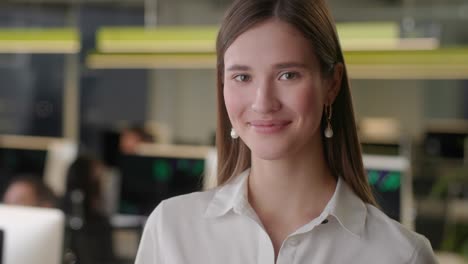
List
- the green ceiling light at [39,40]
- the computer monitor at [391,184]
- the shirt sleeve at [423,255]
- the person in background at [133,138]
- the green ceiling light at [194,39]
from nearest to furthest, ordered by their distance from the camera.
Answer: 1. the shirt sleeve at [423,255]
2. the computer monitor at [391,184]
3. the person in background at [133,138]
4. the green ceiling light at [194,39]
5. the green ceiling light at [39,40]

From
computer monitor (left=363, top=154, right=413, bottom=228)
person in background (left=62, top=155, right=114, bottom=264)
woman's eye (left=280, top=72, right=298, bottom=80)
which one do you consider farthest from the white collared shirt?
person in background (left=62, top=155, right=114, bottom=264)

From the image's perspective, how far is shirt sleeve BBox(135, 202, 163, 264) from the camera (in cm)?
185

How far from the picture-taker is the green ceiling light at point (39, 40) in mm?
10539

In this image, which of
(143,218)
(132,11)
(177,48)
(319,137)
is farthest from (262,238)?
(132,11)

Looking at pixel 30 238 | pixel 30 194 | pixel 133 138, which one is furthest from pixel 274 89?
pixel 133 138

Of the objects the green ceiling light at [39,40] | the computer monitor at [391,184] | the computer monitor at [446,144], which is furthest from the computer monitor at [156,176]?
the green ceiling light at [39,40]

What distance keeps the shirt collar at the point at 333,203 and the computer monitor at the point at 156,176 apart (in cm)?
380

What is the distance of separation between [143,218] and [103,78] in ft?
16.0

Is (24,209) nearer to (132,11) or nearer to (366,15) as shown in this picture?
(366,15)

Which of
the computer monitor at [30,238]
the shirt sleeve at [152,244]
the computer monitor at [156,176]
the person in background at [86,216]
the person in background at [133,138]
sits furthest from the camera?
the person in background at [133,138]

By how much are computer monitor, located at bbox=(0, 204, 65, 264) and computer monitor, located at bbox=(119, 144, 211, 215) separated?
9.86ft

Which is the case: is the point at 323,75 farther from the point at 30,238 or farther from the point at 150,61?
the point at 150,61

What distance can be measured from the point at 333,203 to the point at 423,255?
0.22 meters

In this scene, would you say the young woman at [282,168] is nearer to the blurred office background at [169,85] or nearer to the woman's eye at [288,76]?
the woman's eye at [288,76]
